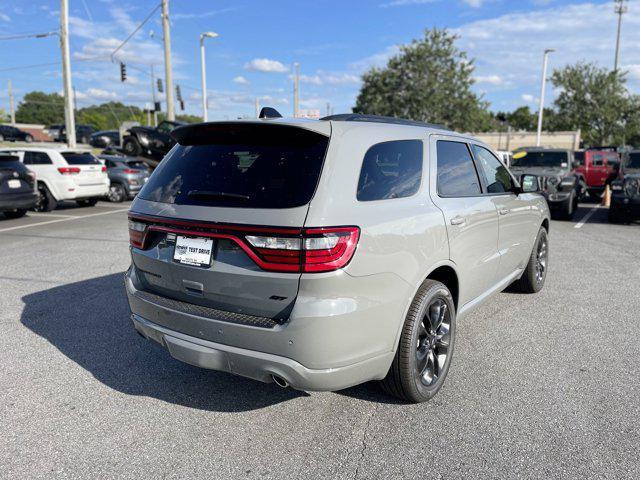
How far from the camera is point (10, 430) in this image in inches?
113

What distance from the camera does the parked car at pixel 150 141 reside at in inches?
736

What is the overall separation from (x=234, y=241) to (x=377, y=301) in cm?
81

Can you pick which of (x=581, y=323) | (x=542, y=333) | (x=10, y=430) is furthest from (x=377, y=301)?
(x=581, y=323)

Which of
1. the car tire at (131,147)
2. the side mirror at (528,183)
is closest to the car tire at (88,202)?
the car tire at (131,147)

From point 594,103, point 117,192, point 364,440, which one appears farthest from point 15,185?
point 594,103

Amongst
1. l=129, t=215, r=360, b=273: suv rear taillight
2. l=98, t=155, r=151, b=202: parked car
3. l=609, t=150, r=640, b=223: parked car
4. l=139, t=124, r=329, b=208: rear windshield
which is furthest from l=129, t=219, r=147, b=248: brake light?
l=98, t=155, r=151, b=202: parked car

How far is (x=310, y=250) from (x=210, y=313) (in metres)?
0.73

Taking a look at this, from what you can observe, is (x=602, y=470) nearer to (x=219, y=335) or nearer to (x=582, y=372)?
(x=582, y=372)

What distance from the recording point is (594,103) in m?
39.9

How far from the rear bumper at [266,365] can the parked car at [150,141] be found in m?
17.0

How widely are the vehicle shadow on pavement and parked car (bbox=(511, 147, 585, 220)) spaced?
9887mm

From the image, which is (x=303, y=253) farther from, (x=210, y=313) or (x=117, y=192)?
(x=117, y=192)

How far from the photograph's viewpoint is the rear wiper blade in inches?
105

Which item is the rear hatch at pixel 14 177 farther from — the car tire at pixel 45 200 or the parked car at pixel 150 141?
the parked car at pixel 150 141
